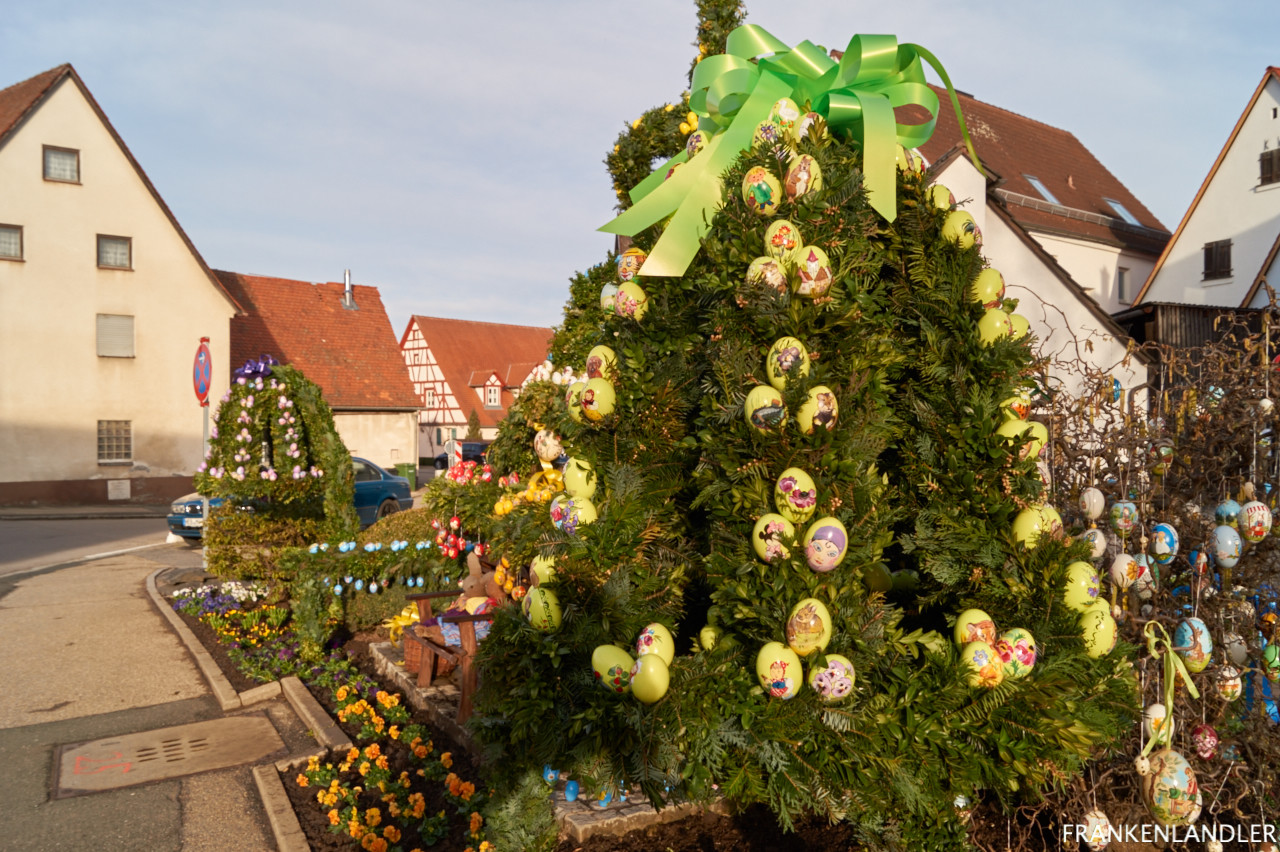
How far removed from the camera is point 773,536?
244cm

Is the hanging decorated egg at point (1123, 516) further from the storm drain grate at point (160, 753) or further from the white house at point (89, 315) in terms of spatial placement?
the white house at point (89, 315)

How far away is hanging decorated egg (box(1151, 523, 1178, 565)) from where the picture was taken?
3451 mm

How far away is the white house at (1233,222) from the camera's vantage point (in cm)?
2264

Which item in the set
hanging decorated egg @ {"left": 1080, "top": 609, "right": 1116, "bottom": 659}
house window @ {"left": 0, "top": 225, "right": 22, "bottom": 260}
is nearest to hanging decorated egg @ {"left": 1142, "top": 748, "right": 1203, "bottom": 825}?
hanging decorated egg @ {"left": 1080, "top": 609, "right": 1116, "bottom": 659}

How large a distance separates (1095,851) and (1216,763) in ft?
2.32

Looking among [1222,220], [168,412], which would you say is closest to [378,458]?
[168,412]

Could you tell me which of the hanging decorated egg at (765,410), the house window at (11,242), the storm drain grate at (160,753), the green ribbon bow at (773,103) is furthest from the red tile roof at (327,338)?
the hanging decorated egg at (765,410)

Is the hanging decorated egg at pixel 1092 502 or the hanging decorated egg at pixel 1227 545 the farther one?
the hanging decorated egg at pixel 1092 502

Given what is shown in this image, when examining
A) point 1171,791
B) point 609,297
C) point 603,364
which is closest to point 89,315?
point 609,297

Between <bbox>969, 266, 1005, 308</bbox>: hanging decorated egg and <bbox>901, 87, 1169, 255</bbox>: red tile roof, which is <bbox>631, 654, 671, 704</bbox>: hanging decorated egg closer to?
<bbox>969, 266, 1005, 308</bbox>: hanging decorated egg

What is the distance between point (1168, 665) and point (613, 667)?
6.97 feet

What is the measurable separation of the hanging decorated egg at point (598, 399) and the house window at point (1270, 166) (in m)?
26.6

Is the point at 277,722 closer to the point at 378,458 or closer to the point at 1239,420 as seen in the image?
the point at 1239,420

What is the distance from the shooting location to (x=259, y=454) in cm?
1070
